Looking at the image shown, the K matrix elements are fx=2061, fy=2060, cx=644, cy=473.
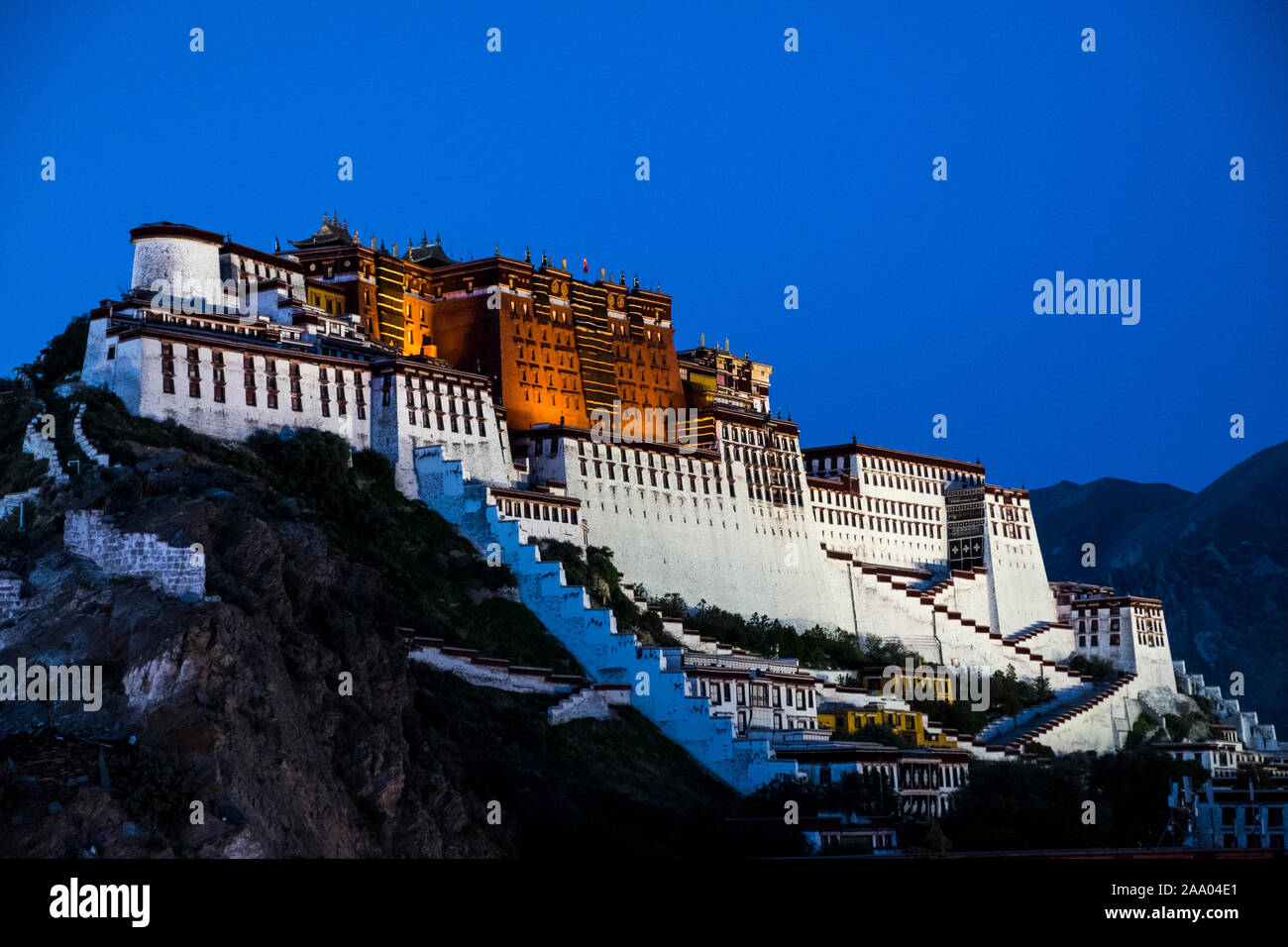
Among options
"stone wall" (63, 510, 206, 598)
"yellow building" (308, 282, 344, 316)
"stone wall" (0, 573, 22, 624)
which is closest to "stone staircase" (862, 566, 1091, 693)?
"yellow building" (308, 282, 344, 316)

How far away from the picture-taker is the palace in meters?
79.4

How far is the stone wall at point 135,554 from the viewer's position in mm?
57406

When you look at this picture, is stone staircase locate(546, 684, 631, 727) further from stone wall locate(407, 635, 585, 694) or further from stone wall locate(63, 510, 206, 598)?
stone wall locate(63, 510, 206, 598)

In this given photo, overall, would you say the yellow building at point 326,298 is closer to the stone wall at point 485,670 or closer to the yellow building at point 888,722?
the stone wall at point 485,670

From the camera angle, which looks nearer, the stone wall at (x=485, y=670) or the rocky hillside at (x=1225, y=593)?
the stone wall at (x=485, y=670)

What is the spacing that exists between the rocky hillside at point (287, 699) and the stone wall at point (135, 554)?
20.5 inches

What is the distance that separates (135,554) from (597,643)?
2504cm

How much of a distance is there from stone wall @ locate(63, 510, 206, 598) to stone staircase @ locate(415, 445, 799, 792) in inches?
943

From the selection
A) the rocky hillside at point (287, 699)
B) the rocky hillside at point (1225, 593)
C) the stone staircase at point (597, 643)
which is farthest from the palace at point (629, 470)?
the rocky hillside at point (1225, 593)

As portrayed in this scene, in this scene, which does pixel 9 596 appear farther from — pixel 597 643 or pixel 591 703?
pixel 597 643

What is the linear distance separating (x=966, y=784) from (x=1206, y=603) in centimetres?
10949

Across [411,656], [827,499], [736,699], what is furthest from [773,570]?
[411,656]
